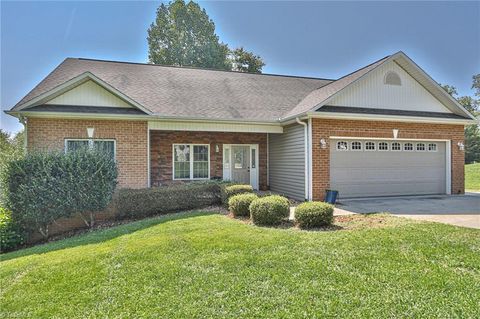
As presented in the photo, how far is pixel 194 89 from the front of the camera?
14195mm

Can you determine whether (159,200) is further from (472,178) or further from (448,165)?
(472,178)

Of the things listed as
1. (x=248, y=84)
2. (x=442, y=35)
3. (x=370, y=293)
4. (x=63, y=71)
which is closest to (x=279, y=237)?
(x=370, y=293)

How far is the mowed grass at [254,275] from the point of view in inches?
147

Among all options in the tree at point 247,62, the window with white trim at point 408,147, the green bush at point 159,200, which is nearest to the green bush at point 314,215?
the green bush at point 159,200

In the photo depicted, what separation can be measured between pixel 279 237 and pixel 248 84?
1144cm

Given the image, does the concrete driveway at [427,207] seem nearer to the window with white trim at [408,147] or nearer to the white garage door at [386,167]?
the white garage door at [386,167]

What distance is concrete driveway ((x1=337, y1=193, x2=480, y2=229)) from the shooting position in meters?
A: 7.92

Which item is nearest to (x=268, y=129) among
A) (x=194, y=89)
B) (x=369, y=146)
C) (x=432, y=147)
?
(x=369, y=146)

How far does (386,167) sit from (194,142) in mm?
8115

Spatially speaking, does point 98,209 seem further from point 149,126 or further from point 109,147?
point 149,126

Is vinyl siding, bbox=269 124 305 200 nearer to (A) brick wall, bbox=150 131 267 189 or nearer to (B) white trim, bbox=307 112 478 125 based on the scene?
(A) brick wall, bbox=150 131 267 189

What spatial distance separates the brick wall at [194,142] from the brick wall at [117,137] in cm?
163

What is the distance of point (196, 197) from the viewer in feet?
33.5

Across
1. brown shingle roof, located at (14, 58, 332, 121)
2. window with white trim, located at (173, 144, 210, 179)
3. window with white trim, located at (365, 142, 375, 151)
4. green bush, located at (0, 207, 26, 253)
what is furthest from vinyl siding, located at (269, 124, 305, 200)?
green bush, located at (0, 207, 26, 253)
